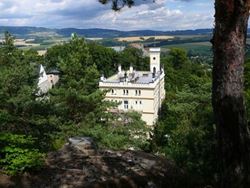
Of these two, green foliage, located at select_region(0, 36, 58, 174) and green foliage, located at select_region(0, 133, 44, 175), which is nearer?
green foliage, located at select_region(0, 133, 44, 175)

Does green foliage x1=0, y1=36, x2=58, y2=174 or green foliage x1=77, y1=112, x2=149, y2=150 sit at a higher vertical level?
green foliage x1=0, y1=36, x2=58, y2=174

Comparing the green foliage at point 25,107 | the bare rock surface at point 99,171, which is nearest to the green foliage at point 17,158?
the bare rock surface at point 99,171

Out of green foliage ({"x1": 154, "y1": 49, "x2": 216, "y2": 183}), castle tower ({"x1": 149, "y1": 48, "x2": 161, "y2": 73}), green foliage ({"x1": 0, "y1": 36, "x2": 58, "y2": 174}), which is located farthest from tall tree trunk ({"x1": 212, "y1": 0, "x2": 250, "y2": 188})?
castle tower ({"x1": 149, "y1": 48, "x2": 161, "y2": 73})

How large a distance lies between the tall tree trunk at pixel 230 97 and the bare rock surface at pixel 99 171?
5.66ft

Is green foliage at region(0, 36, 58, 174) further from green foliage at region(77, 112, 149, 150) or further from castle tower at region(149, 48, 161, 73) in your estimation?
castle tower at region(149, 48, 161, 73)

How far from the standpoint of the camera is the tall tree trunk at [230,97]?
582cm

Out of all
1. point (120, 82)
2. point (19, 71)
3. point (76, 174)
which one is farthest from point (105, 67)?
point (76, 174)

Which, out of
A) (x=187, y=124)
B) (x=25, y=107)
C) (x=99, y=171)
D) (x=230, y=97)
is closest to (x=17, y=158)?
(x=99, y=171)

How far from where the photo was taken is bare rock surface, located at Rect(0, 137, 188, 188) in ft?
24.5

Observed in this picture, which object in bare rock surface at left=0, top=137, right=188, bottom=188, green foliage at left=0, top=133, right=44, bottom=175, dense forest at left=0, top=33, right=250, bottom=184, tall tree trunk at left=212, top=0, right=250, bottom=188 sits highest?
tall tree trunk at left=212, top=0, right=250, bottom=188

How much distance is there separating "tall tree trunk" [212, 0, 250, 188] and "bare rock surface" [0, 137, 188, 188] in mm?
1726

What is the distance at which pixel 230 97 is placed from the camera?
593cm

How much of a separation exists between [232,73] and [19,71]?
63.5 ft

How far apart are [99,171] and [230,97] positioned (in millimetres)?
2998
